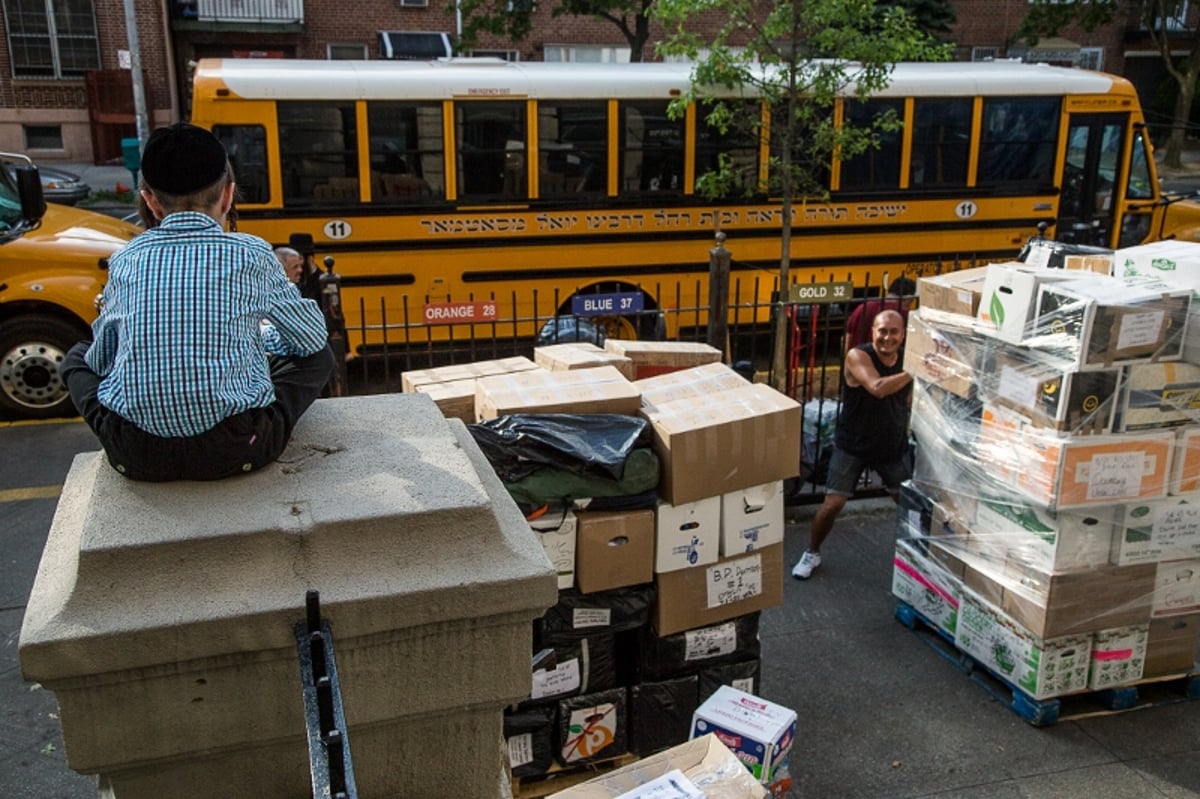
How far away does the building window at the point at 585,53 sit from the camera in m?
25.5

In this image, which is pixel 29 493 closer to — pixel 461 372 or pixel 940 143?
pixel 461 372

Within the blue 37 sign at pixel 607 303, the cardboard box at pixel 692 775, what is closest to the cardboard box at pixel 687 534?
the cardboard box at pixel 692 775

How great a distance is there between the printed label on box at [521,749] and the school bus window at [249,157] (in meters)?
6.27

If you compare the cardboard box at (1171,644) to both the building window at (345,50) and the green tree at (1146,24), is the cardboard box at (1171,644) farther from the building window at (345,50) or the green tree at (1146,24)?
the building window at (345,50)

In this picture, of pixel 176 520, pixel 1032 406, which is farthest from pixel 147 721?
pixel 1032 406

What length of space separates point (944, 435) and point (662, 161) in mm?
5466

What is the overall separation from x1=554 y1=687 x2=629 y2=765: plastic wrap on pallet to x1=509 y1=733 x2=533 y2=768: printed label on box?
0.13 meters

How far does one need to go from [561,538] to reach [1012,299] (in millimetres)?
2204

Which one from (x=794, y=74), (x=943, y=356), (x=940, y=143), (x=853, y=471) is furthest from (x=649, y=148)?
(x=943, y=356)

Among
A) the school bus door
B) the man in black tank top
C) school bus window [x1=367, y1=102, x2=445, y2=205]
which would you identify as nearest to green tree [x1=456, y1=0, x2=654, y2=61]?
school bus window [x1=367, y1=102, x2=445, y2=205]

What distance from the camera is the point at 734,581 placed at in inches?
164

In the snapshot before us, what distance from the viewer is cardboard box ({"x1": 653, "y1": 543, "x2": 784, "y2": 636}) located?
407cm

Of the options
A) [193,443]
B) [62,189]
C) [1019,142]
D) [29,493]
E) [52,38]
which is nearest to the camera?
[193,443]

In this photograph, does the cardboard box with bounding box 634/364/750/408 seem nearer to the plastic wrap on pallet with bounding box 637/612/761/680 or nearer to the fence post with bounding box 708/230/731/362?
the plastic wrap on pallet with bounding box 637/612/761/680
